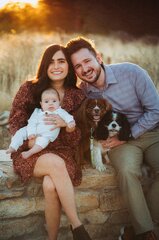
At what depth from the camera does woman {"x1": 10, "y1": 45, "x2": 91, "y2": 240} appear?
3553 millimetres

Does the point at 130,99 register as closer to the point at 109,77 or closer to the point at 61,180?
A: the point at 109,77

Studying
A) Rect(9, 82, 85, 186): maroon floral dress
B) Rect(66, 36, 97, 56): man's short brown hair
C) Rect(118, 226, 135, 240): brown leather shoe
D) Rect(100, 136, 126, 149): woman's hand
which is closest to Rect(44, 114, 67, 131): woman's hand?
Rect(9, 82, 85, 186): maroon floral dress

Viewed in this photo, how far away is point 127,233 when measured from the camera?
3.83 metres

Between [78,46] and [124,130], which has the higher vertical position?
[78,46]

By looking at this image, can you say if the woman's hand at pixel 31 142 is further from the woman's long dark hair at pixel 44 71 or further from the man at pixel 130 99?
the man at pixel 130 99

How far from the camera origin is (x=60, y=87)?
4238mm

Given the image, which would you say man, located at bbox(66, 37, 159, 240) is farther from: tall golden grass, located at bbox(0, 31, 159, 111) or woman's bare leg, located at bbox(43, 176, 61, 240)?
tall golden grass, located at bbox(0, 31, 159, 111)

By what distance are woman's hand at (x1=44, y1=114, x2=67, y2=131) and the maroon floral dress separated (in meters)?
0.12

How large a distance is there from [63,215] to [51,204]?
47 cm

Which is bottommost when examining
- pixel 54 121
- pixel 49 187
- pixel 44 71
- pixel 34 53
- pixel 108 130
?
pixel 49 187

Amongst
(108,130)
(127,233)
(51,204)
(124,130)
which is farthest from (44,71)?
(127,233)

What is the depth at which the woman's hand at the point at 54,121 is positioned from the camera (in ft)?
12.7

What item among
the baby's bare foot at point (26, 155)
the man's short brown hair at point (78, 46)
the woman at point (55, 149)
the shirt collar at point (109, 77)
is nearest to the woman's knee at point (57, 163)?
the woman at point (55, 149)

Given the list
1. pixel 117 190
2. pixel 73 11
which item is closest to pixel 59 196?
pixel 117 190
